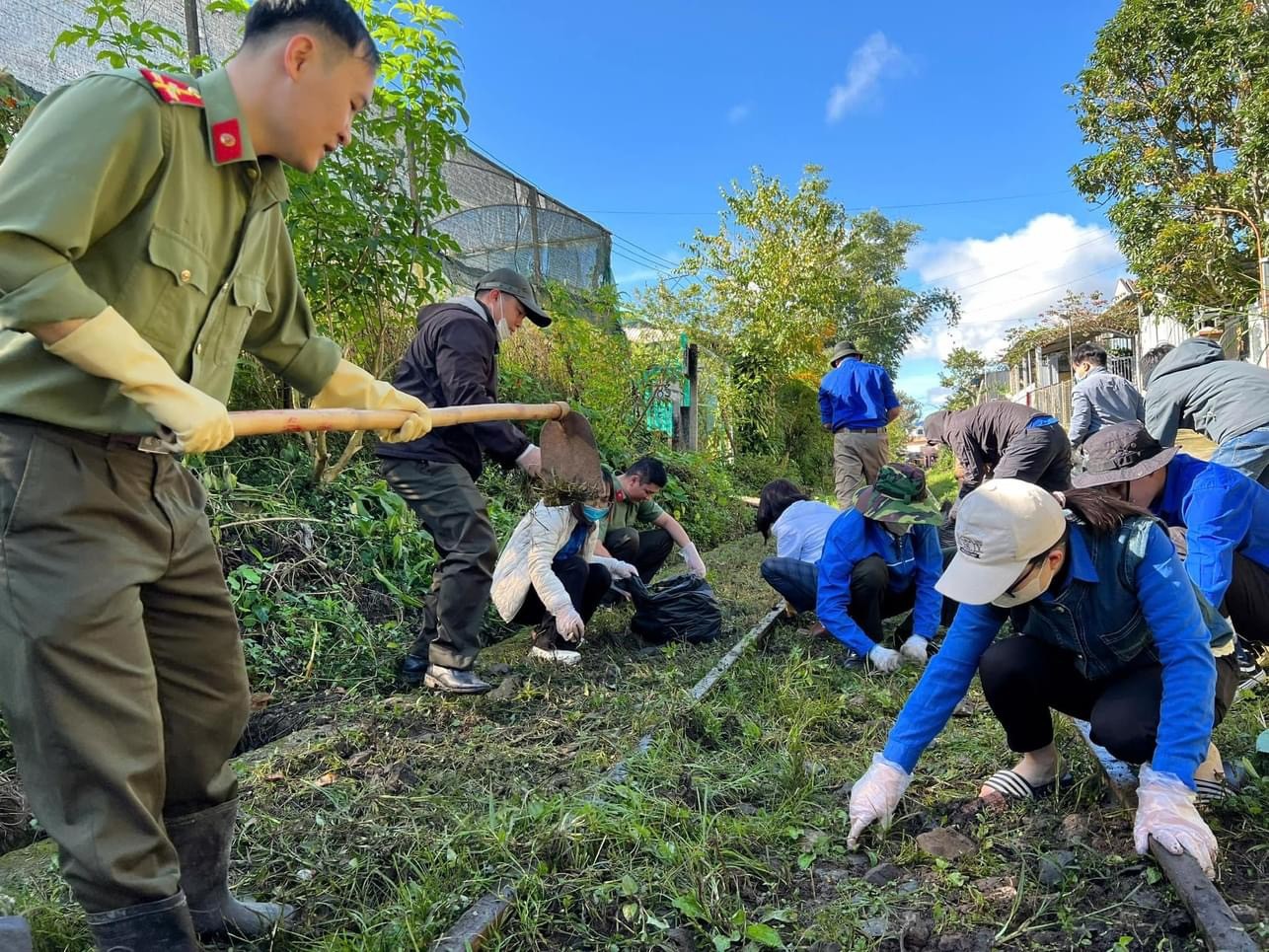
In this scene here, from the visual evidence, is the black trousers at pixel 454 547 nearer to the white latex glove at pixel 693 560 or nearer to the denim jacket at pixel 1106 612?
the white latex glove at pixel 693 560

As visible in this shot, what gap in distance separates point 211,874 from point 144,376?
1.19 m

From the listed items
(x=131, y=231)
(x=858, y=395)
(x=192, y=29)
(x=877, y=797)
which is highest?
(x=192, y=29)

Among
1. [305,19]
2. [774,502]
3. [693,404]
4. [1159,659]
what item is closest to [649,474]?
[774,502]

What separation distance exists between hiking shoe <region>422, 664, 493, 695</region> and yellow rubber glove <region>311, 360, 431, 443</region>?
1.62 metres

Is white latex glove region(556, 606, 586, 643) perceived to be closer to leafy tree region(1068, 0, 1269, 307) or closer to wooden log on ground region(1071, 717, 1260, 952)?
wooden log on ground region(1071, 717, 1260, 952)

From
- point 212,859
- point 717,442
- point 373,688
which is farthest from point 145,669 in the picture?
point 717,442

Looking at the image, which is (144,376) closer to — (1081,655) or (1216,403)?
(1081,655)

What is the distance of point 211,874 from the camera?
1.87 meters

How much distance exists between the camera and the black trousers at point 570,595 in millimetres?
4504

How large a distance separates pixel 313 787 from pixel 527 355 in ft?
21.3

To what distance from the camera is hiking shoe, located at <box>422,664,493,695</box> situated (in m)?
3.74

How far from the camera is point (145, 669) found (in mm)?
1606

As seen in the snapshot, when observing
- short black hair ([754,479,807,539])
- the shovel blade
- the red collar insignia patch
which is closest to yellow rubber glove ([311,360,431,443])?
the red collar insignia patch

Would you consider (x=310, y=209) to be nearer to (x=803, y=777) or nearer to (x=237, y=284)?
(x=237, y=284)
